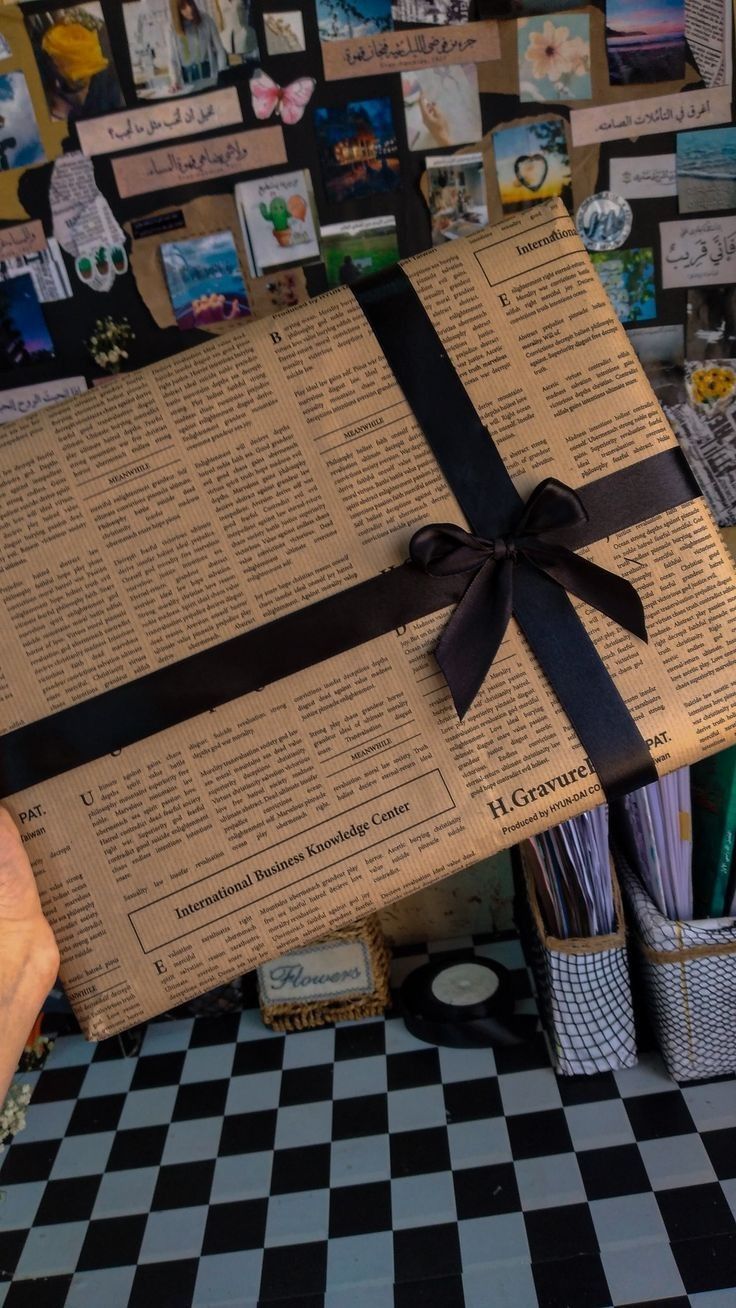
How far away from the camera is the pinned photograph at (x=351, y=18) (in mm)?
1239

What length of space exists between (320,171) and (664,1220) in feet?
4.32

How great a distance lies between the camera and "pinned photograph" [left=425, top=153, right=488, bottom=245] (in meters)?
1.31

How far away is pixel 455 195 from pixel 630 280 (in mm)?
257

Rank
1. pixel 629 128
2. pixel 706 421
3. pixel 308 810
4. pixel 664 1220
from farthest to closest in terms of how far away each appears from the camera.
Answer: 1. pixel 706 421
2. pixel 629 128
3. pixel 664 1220
4. pixel 308 810

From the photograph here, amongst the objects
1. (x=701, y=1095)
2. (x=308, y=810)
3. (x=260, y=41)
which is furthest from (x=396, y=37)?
(x=701, y=1095)

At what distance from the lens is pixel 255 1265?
3.91 ft

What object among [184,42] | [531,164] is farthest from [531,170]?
[184,42]

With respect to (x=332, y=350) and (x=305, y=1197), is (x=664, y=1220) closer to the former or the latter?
(x=305, y=1197)

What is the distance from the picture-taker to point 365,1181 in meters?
1.27

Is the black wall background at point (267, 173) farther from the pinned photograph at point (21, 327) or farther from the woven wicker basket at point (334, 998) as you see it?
the woven wicker basket at point (334, 998)

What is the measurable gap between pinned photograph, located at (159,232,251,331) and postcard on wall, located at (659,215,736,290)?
55 cm

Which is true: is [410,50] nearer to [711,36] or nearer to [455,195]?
[455,195]

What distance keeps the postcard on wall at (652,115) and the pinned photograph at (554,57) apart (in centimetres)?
3

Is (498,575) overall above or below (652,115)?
below
